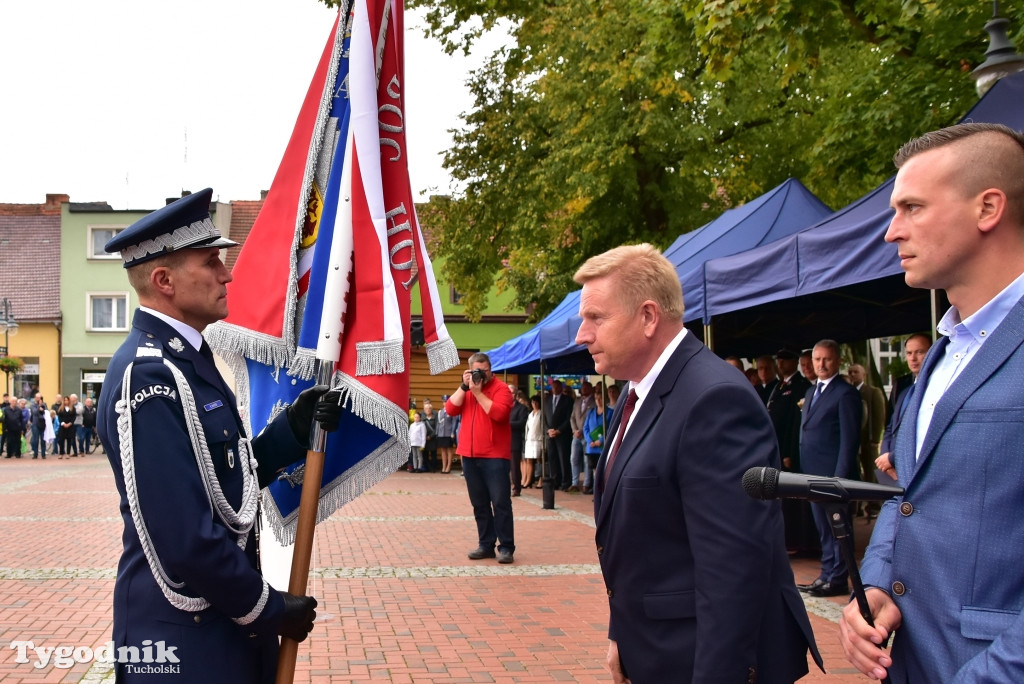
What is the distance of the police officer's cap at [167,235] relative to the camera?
2775 millimetres

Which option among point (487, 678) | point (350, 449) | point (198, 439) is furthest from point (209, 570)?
point (487, 678)

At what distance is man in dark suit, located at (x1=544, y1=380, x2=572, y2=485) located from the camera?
59.9 ft

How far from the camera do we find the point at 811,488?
1.71m

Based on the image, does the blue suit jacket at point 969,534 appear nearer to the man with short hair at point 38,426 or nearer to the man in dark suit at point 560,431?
the man in dark suit at point 560,431

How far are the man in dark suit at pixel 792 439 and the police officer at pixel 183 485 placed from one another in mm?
7450

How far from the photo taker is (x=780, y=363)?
31.8 feet

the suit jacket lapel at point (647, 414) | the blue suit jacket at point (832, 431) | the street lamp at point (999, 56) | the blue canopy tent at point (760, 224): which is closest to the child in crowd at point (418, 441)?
the blue canopy tent at point (760, 224)

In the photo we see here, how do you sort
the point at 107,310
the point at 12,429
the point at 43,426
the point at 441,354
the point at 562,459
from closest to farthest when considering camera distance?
1. the point at 441,354
2. the point at 562,459
3. the point at 12,429
4. the point at 43,426
5. the point at 107,310

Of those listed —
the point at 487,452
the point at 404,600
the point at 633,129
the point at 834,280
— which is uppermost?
the point at 633,129

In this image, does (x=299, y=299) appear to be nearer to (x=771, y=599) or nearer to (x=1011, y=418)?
(x=771, y=599)

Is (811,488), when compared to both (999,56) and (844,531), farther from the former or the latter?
(999,56)

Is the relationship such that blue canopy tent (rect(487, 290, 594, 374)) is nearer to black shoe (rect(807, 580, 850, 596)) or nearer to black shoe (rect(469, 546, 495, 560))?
black shoe (rect(469, 546, 495, 560))

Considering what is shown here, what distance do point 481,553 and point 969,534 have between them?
8.45 meters

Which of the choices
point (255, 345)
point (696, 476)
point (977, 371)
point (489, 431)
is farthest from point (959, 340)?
point (489, 431)
